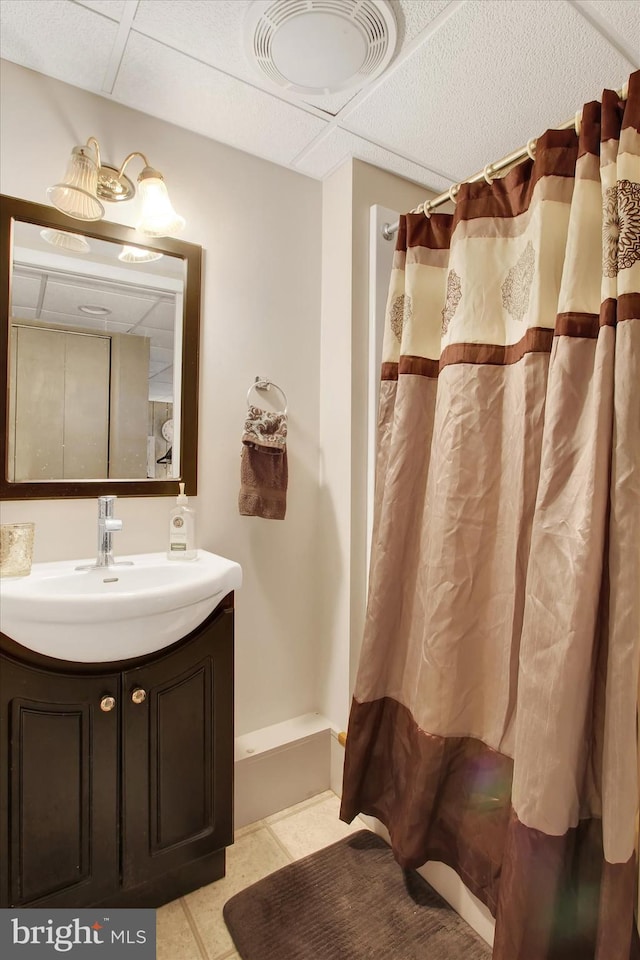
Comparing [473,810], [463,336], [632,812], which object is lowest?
[473,810]

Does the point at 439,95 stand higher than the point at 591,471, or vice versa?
the point at 439,95

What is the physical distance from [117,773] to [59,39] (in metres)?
1.87

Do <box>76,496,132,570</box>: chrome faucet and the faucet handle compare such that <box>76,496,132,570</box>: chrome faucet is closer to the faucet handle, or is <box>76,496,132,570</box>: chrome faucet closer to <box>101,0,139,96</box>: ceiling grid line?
the faucet handle

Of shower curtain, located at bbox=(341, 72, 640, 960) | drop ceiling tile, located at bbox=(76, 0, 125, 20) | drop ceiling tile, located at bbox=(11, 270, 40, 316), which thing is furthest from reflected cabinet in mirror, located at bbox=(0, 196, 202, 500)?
shower curtain, located at bbox=(341, 72, 640, 960)

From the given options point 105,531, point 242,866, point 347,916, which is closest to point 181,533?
point 105,531

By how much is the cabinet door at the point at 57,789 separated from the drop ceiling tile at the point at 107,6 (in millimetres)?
1544

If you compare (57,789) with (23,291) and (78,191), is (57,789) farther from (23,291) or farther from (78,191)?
(78,191)

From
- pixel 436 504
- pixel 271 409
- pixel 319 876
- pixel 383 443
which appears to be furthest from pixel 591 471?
pixel 319 876

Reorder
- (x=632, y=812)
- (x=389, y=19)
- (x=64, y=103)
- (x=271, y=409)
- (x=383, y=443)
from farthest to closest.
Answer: (x=271, y=409), (x=383, y=443), (x=64, y=103), (x=389, y=19), (x=632, y=812)

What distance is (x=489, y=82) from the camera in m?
1.42

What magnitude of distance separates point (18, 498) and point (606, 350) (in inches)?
58.3

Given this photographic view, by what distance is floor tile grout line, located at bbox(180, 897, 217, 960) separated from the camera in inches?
50.3

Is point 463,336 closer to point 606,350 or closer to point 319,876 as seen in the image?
point 606,350

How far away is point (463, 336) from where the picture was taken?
1306 millimetres
